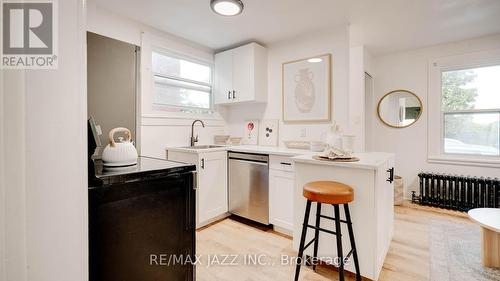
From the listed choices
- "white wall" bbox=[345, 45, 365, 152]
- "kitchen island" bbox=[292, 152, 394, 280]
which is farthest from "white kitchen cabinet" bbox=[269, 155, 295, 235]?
"white wall" bbox=[345, 45, 365, 152]

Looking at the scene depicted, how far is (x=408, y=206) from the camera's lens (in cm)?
350

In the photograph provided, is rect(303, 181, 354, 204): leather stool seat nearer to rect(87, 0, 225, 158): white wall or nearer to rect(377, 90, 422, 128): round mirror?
rect(87, 0, 225, 158): white wall

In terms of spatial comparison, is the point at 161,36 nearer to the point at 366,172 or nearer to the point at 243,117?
the point at 243,117

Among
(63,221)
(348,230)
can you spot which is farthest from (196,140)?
(63,221)

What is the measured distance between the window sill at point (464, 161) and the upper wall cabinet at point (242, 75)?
9.35 feet

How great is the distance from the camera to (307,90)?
2988 millimetres

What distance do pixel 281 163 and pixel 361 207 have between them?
100 centimetres

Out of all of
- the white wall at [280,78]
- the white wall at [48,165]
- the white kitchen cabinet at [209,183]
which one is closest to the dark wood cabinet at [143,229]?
the white wall at [48,165]

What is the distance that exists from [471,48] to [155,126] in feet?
15.0

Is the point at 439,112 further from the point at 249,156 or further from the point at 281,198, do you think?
the point at 249,156

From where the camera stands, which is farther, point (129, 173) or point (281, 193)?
point (281, 193)

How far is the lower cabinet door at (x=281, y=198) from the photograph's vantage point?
8.11 ft

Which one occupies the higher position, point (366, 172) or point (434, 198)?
point (366, 172)

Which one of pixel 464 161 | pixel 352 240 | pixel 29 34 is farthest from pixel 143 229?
pixel 464 161
